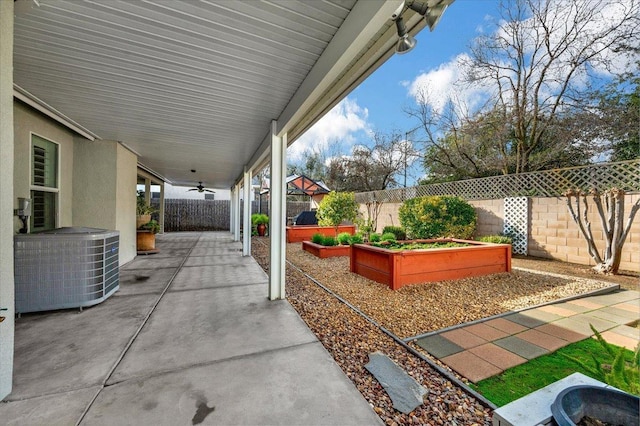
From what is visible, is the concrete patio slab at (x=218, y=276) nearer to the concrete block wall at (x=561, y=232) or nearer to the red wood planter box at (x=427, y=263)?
the red wood planter box at (x=427, y=263)

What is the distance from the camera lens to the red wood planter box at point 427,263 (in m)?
3.96

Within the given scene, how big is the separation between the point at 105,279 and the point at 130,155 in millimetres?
3639

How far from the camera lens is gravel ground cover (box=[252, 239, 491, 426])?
1.50 meters

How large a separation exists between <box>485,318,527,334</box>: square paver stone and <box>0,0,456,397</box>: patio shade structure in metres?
2.53

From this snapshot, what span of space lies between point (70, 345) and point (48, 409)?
91 cm

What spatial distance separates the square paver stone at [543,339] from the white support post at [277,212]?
2.72 m

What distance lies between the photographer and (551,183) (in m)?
6.08

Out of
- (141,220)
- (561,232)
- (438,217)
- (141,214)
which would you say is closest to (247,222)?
(141,220)

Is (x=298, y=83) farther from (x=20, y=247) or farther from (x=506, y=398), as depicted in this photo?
(x=20, y=247)

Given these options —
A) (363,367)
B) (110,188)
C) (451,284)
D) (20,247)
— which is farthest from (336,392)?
(110,188)

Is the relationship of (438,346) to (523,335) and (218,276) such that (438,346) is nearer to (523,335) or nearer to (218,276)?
(523,335)

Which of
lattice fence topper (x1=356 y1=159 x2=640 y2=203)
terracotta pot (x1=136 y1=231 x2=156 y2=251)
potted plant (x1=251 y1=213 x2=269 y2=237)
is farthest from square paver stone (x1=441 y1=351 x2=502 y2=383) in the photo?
potted plant (x1=251 y1=213 x2=269 y2=237)

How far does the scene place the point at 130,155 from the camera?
5.70 metres

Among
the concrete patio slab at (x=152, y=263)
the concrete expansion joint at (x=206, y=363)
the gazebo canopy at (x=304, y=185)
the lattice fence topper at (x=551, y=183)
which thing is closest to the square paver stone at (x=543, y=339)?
A: the concrete expansion joint at (x=206, y=363)
